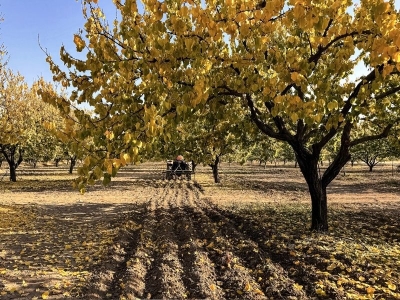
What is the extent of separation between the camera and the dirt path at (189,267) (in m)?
5.70

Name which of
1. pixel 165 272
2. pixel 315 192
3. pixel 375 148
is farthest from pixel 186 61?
pixel 375 148

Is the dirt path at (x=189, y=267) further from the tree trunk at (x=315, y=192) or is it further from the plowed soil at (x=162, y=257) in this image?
the tree trunk at (x=315, y=192)

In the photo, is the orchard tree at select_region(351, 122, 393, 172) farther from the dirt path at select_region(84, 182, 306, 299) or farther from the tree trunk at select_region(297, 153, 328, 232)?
the dirt path at select_region(84, 182, 306, 299)

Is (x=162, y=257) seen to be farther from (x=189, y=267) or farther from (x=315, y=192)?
(x=315, y=192)

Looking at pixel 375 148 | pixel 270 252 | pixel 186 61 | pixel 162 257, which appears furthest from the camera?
pixel 375 148

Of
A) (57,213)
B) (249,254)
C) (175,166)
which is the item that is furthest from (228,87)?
(175,166)

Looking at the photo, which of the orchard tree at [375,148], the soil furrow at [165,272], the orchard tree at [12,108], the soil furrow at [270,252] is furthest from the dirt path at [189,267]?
the orchard tree at [12,108]

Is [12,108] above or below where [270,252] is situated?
above

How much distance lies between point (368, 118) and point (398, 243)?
4.92m

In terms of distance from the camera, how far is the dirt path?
5703 mm

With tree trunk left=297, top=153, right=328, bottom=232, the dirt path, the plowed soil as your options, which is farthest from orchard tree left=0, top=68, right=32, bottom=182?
tree trunk left=297, top=153, right=328, bottom=232

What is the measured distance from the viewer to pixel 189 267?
701 centimetres

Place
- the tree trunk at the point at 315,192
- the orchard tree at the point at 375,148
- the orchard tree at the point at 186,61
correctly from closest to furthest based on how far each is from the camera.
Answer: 1. the orchard tree at the point at 186,61
2. the tree trunk at the point at 315,192
3. the orchard tree at the point at 375,148

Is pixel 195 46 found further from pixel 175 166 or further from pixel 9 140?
pixel 175 166
